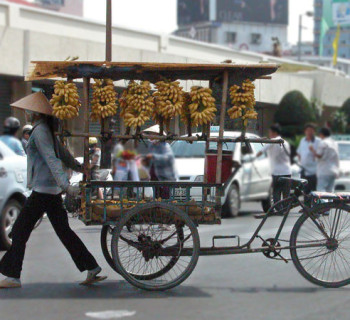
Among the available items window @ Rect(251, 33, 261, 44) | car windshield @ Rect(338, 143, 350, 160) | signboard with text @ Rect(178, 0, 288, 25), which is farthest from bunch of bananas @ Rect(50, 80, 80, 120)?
window @ Rect(251, 33, 261, 44)

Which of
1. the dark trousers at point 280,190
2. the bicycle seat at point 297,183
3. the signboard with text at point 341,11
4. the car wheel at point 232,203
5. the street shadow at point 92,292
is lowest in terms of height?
the car wheel at point 232,203

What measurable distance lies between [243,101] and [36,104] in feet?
5.69

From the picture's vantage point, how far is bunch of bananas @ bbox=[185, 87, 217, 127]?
22.4ft

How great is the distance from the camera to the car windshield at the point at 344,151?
65.0 feet

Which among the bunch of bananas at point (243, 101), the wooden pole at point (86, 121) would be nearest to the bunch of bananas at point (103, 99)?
the wooden pole at point (86, 121)

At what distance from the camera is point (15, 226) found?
274 inches

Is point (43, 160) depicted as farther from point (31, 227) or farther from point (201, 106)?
point (201, 106)

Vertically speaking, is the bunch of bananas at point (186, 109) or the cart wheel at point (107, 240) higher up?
the bunch of bananas at point (186, 109)

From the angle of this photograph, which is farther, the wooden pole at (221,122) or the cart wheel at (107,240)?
the cart wheel at (107,240)

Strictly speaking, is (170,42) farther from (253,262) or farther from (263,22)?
(263,22)

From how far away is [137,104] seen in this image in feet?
22.2

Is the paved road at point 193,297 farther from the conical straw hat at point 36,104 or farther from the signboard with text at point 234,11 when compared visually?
the signboard with text at point 234,11

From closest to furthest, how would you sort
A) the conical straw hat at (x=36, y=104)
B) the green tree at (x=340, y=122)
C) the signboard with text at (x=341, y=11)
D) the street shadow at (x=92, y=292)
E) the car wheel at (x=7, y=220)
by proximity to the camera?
the street shadow at (x=92, y=292)
the conical straw hat at (x=36, y=104)
the car wheel at (x=7, y=220)
the green tree at (x=340, y=122)
the signboard with text at (x=341, y=11)

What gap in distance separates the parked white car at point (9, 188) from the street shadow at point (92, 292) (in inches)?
105
